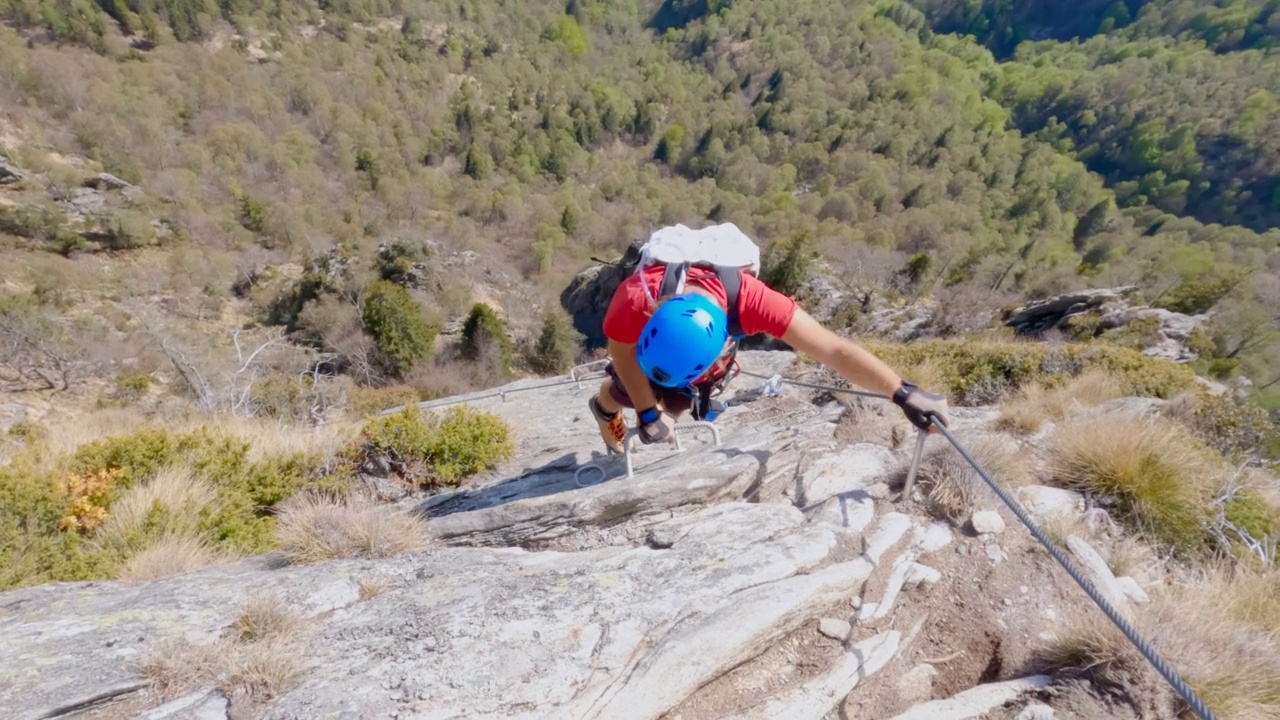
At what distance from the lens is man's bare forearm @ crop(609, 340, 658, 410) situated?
3.28m

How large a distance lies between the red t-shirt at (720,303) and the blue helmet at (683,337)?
257mm

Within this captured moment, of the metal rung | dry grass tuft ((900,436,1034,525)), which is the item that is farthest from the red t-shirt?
dry grass tuft ((900,436,1034,525))

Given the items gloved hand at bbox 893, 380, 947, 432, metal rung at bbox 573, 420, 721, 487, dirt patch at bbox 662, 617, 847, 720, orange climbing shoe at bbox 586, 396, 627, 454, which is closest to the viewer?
dirt patch at bbox 662, 617, 847, 720

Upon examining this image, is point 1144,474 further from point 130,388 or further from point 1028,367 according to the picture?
point 130,388

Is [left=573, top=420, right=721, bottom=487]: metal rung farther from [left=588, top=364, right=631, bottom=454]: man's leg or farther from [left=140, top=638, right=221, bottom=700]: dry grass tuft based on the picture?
[left=140, top=638, right=221, bottom=700]: dry grass tuft

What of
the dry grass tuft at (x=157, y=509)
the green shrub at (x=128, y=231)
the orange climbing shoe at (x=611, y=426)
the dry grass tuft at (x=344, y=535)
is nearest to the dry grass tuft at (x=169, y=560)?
the dry grass tuft at (x=157, y=509)

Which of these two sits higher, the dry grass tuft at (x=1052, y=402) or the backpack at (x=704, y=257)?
the backpack at (x=704, y=257)

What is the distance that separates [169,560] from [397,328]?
81.7 feet

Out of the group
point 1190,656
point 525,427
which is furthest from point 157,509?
point 1190,656

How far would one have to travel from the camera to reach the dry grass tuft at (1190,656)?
2.10 metres

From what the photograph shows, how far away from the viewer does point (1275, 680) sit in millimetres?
2154

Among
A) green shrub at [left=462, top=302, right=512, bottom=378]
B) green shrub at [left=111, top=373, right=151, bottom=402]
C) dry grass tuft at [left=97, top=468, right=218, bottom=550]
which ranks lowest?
green shrub at [left=462, top=302, right=512, bottom=378]

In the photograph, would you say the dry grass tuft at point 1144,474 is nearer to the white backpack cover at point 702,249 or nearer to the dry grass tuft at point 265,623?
the white backpack cover at point 702,249

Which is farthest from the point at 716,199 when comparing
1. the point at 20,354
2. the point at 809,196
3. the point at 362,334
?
the point at 20,354
